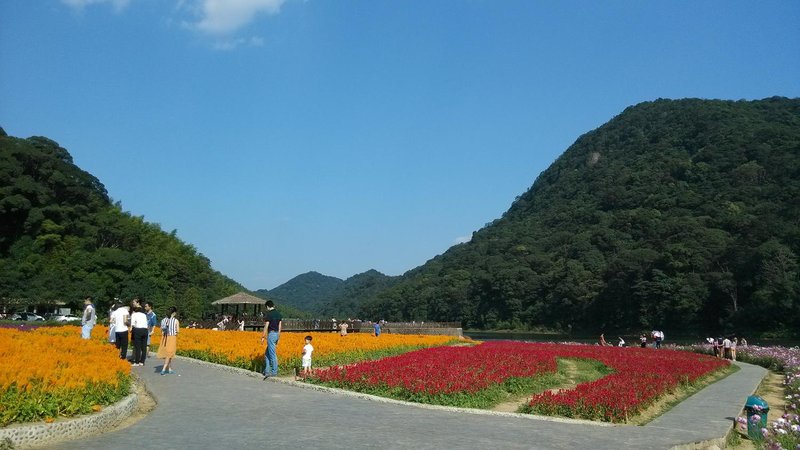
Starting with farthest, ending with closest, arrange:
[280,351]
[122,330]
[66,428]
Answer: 1. [280,351]
2. [122,330]
3. [66,428]

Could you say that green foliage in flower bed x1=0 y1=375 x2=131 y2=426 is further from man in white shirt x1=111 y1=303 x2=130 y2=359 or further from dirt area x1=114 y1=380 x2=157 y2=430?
man in white shirt x1=111 y1=303 x2=130 y2=359

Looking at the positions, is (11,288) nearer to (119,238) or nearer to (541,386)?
(119,238)

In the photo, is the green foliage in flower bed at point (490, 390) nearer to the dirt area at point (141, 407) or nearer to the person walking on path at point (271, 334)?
the person walking on path at point (271, 334)

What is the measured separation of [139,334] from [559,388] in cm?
1151

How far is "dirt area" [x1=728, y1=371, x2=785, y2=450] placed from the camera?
9844 mm

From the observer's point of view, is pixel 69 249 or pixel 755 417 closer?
pixel 755 417

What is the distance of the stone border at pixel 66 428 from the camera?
22.2 ft

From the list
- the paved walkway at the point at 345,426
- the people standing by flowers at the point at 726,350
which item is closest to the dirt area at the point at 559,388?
the paved walkway at the point at 345,426

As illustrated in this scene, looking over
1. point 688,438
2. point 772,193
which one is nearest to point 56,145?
point 688,438

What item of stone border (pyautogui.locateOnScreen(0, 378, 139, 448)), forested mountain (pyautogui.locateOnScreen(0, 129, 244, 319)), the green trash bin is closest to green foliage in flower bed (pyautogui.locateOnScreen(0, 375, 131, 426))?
stone border (pyautogui.locateOnScreen(0, 378, 139, 448))

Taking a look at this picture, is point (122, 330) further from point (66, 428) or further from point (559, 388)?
point (559, 388)

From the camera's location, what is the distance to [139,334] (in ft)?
51.9

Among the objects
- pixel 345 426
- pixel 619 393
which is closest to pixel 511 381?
pixel 619 393

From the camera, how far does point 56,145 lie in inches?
3073
